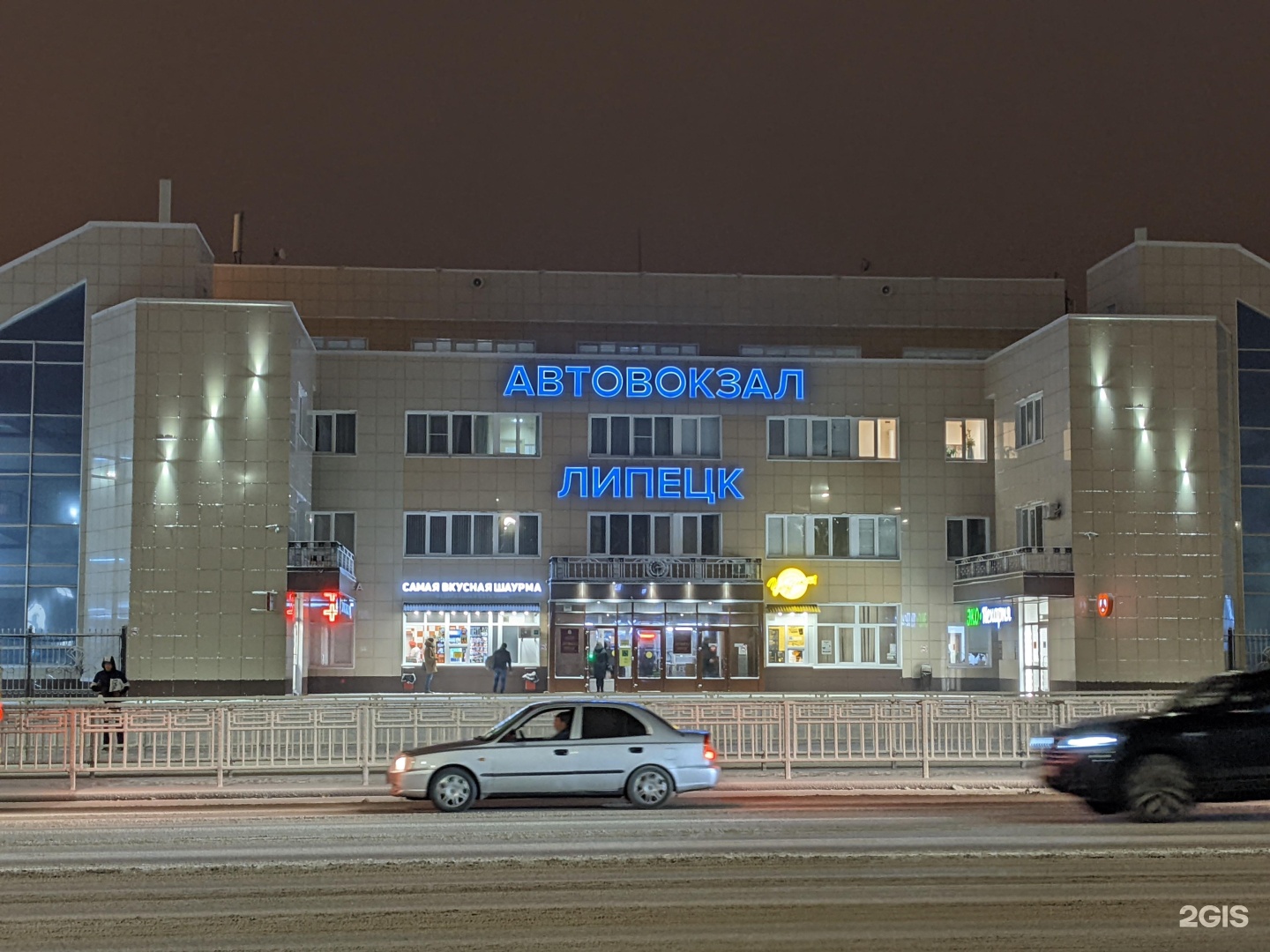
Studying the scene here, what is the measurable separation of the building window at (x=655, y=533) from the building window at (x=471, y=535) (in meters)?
2.36

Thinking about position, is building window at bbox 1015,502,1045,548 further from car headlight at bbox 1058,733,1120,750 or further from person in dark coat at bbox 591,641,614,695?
car headlight at bbox 1058,733,1120,750

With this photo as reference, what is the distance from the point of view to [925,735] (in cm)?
2395

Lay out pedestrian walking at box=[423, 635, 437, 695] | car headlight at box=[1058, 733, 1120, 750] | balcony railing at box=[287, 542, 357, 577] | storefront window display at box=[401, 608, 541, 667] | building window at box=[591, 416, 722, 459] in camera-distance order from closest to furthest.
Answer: car headlight at box=[1058, 733, 1120, 750] < balcony railing at box=[287, 542, 357, 577] < pedestrian walking at box=[423, 635, 437, 695] < storefront window display at box=[401, 608, 541, 667] < building window at box=[591, 416, 722, 459]

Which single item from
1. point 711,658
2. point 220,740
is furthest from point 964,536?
point 220,740

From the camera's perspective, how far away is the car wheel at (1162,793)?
17.0 meters

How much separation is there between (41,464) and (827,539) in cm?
2681

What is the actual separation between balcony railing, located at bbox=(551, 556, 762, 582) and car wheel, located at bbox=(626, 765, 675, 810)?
3249cm

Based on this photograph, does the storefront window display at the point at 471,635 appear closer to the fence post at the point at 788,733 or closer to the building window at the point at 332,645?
the building window at the point at 332,645

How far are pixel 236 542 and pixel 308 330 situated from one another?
1673 cm

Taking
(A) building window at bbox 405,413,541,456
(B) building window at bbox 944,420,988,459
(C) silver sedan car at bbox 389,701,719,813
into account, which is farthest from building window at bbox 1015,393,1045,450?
(C) silver sedan car at bbox 389,701,719,813

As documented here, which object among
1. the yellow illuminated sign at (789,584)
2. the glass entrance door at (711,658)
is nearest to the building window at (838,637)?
the yellow illuminated sign at (789,584)

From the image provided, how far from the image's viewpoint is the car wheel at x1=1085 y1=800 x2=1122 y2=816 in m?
17.2

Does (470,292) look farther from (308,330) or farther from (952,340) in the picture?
(952,340)

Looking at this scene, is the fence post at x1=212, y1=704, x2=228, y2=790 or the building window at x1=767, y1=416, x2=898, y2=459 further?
the building window at x1=767, y1=416, x2=898, y2=459
